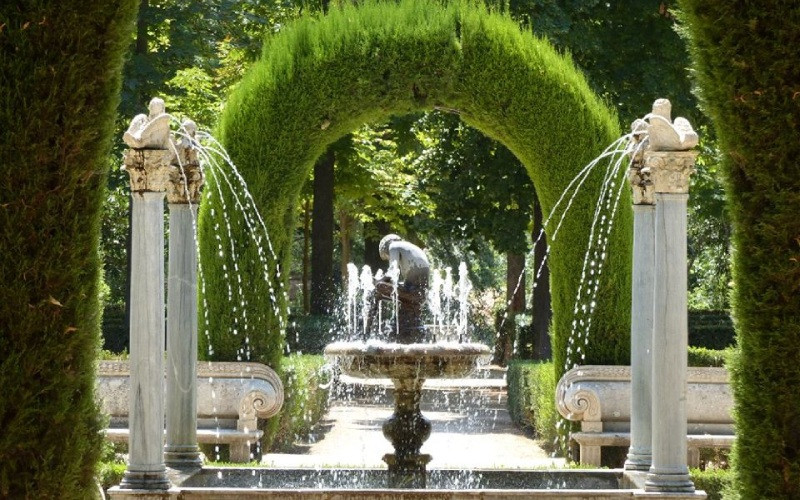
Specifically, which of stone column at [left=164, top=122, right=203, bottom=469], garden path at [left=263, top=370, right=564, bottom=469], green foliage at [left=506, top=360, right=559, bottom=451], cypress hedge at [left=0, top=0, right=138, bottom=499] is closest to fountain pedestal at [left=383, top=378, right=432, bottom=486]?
garden path at [left=263, top=370, right=564, bottom=469]

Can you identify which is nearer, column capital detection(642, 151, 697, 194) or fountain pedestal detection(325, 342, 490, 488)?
column capital detection(642, 151, 697, 194)

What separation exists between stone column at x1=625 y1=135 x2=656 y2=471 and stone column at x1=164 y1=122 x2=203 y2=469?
3.78 m

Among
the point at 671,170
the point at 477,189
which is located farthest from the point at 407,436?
the point at 477,189

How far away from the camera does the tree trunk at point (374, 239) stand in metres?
35.9

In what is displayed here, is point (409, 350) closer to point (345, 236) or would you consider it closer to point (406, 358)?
point (406, 358)

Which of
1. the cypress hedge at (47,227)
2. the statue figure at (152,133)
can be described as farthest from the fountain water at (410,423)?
the cypress hedge at (47,227)

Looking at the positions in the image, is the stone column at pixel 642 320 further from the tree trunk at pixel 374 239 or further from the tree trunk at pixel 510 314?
the tree trunk at pixel 374 239

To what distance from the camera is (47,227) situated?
267 inches

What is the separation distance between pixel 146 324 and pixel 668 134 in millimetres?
4275

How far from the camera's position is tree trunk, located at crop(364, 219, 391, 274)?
35.9 meters

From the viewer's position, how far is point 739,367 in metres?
7.62

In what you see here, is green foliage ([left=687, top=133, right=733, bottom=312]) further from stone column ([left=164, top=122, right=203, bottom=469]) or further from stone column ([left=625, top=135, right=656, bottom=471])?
stone column ([left=164, top=122, right=203, bottom=469])

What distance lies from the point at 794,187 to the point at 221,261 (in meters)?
8.97

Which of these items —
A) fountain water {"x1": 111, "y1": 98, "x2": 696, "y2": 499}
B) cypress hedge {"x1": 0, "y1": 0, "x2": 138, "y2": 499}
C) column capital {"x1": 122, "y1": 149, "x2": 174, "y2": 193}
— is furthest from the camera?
column capital {"x1": 122, "y1": 149, "x2": 174, "y2": 193}
